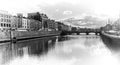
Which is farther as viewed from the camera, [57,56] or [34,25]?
[34,25]

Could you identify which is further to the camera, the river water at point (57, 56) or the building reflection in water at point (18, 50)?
the building reflection in water at point (18, 50)

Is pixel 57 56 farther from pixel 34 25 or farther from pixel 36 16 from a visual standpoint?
pixel 36 16

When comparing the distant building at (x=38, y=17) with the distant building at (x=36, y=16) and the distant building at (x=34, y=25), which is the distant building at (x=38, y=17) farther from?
the distant building at (x=34, y=25)

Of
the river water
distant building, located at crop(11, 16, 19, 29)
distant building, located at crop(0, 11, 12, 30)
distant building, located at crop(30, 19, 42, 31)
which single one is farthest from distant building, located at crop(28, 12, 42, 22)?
the river water

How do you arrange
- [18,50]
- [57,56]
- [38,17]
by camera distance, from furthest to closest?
[38,17]
[18,50]
[57,56]

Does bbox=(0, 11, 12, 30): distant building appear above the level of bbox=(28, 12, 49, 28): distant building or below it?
below

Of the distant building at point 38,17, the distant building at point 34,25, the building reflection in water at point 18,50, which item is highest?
the distant building at point 38,17

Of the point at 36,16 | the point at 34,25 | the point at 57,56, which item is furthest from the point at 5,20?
the point at 57,56

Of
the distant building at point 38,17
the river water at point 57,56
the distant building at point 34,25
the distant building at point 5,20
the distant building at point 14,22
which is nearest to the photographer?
the river water at point 57,56

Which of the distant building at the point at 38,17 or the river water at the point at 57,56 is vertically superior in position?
the distant building at the point at 38,17

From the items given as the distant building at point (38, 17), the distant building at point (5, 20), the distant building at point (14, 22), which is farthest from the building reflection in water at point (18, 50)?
the distant building at point (38, 17)

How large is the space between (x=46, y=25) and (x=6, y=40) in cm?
6297

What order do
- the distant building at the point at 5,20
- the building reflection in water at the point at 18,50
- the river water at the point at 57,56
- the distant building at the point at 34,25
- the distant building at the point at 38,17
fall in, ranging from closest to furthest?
the river water at the point at 57,56, the building reflection in water at the point at 18,50, the distant building at the point at 5,20, the distant building at the point at 34,25, the distant building at the point at 38,17

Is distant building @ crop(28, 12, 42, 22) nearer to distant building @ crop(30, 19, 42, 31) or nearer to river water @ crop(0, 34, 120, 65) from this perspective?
distant building @ crop(30, 19, 42, 31)
